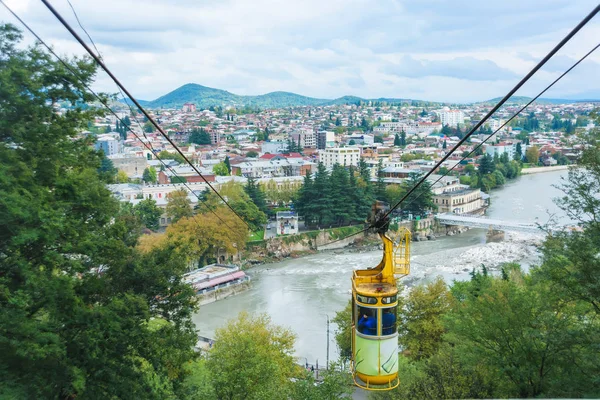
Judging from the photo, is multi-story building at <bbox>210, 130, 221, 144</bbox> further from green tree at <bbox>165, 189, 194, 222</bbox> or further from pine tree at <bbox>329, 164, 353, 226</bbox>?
green tree at <bbox>165, 189, 194, 222</bbox>

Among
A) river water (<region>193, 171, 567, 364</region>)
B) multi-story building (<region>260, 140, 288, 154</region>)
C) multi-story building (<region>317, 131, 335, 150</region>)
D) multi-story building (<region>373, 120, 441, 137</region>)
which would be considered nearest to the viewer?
river water (<region>193, 171, 567, 364</region>)

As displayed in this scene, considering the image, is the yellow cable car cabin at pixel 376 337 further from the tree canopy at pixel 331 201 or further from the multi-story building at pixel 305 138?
the multi-story building at pixel 305 138

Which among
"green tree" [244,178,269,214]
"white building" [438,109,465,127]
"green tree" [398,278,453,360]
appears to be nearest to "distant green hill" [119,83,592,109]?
"white building" [438,109,465,127]

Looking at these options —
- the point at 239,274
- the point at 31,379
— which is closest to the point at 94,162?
the point at 31,379

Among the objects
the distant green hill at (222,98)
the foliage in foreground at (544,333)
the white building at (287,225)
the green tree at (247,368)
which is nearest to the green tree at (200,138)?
the white building at (287,225)

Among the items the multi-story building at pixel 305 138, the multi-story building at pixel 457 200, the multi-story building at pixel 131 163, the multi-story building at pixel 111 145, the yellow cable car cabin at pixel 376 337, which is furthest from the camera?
the multi-story building at pixel 305 138

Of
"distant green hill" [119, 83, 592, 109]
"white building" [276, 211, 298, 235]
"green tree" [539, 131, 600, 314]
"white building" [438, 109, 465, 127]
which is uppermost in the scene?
"distant green hill" [119, 83, 592, 109]

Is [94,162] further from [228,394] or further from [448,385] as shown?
[448,385]

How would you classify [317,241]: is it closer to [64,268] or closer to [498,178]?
[498,178]
